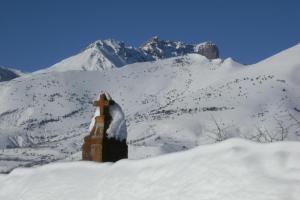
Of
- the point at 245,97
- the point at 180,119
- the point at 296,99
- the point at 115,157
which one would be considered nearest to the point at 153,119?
the point at 180,119

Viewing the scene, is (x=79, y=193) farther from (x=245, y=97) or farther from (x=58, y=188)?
(x=245, y=97)

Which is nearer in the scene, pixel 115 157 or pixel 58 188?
pixel 58 188

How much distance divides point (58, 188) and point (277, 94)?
186480 millimetres

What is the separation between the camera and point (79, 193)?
153 inches

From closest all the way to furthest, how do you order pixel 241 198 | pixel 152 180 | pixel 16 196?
1. pixel 241 198
2. pixel 152 180
3. pixel 16 196

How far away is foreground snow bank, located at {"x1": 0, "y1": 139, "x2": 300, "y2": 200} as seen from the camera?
274 cm

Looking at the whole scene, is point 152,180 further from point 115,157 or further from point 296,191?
point 115,157

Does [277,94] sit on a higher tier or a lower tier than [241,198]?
higher

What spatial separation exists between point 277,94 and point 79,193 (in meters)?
187

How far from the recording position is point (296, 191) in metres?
2.58

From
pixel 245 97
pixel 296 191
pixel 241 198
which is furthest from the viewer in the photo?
pixel 245 97

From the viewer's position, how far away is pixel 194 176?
10.2 ft

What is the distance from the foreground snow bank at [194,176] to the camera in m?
2.74

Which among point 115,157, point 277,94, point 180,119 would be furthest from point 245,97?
point 115,157
